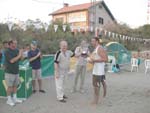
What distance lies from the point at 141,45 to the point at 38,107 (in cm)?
4315

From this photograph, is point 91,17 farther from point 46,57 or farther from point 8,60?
point 8,60

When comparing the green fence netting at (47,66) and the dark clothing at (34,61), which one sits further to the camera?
the green fence netting at (47,66)

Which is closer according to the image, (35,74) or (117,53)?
(35,74)

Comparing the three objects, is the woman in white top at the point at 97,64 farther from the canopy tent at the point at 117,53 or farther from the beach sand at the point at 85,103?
the canopy tent at the point at 117,53

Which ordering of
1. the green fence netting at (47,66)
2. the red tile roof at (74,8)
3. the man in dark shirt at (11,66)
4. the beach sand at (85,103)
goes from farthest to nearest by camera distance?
the red tile roof at (74,8) → the green fence netting at (47,66) → the man in dark shirt at (11,66) → the beach sand at (85,103)

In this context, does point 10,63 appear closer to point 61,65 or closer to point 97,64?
point 61,65

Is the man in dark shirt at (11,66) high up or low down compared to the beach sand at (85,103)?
up

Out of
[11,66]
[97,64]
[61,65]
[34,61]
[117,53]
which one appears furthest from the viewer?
[117,53]

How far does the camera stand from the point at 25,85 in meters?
8.63

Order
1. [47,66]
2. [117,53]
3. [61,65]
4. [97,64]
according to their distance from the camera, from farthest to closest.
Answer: [117,53], [47,66], [61,65], [97,64]

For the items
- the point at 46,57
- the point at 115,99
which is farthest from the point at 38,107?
the point at 46,57

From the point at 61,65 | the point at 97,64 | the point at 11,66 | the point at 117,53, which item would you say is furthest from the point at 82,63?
the point at 117,53

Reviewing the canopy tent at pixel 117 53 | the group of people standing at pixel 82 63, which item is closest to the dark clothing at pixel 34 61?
the group of people standing at pixel 82 63

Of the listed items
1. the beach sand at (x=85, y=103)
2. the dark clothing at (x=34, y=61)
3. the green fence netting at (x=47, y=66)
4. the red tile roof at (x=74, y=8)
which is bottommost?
the beach sand at (x=85, y=103)
